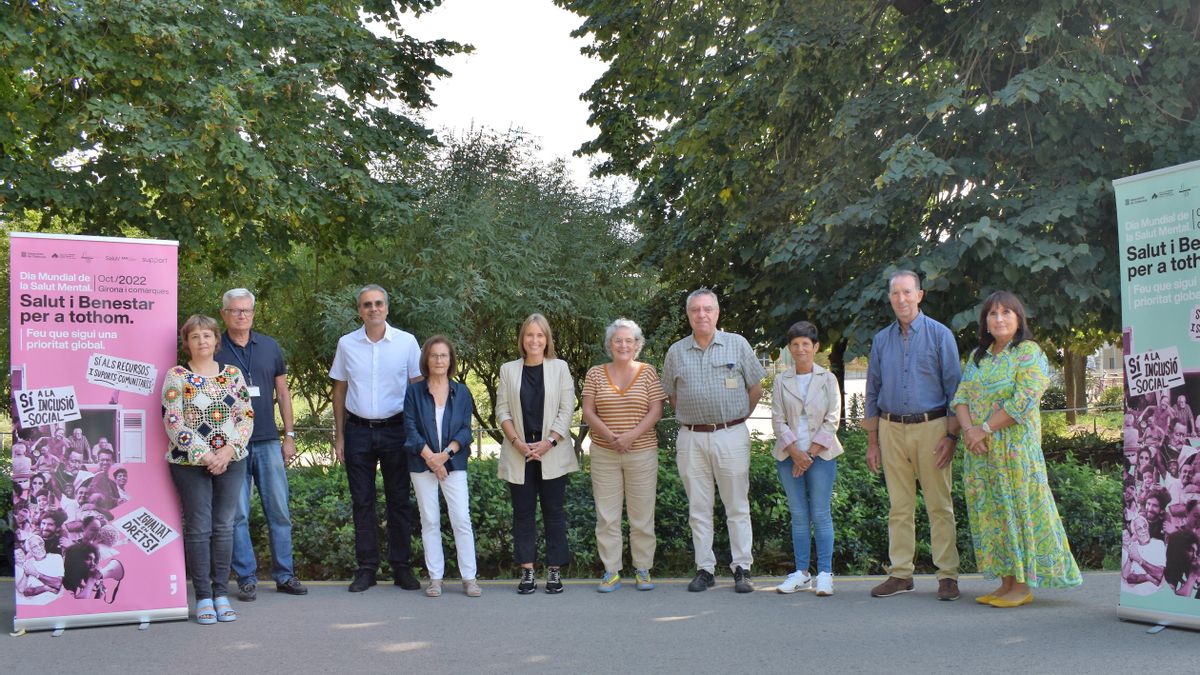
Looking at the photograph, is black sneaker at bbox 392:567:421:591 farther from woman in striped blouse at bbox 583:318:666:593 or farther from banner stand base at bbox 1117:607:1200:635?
banner stand base at bbox 1117:607:1200:635

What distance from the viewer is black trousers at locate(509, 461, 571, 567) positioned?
676cm

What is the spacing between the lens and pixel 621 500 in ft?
22.4

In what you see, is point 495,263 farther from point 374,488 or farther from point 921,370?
point 921,370

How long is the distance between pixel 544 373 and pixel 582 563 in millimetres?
1595

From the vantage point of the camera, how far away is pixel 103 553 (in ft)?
19.1

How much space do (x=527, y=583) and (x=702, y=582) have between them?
1.18 meters

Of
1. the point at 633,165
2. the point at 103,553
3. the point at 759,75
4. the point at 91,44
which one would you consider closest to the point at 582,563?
the point at 103,553

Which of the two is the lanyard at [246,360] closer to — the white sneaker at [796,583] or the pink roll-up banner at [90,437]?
the pink roll-up banner at [90,437]

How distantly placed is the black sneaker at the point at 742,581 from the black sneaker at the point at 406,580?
7.09 feet

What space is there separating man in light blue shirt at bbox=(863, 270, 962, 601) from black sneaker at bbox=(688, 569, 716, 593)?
1.07 m

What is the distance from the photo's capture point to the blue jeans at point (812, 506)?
655 cm

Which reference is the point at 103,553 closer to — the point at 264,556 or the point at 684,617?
the point at 264,556

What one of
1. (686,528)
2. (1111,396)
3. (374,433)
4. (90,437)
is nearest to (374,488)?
(374,433)

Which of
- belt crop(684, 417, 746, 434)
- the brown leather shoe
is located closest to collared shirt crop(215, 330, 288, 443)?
belt crop(684, 417, 746, 434)
